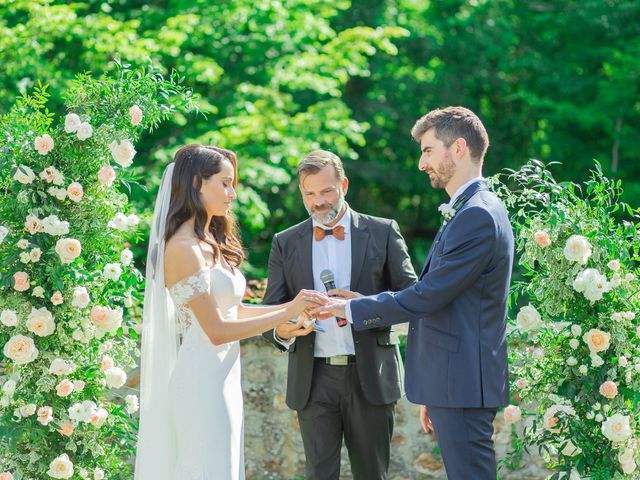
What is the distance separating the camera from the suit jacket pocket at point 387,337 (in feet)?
13.9

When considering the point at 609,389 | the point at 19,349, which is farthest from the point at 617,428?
the point at 19,349

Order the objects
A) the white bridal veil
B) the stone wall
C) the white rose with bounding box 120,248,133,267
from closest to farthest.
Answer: the white bridal veil < the white rose with bounding box 120,248,133,267 < the stone wall

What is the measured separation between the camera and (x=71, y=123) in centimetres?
398

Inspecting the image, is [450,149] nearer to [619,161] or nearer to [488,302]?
[488,302]

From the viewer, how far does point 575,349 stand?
379cm

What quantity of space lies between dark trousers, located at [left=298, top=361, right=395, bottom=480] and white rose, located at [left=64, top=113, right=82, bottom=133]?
1.60 meters

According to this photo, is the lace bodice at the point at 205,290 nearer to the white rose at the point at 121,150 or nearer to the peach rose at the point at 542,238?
the white rose at the point at 121,150

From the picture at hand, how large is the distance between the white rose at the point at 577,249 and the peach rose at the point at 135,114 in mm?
2046

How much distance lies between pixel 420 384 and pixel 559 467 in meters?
0.71

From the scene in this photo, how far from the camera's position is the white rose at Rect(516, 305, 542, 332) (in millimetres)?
3752

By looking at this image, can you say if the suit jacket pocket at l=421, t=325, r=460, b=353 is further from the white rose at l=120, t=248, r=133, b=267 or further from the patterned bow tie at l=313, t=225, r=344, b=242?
the white rose at l=120, t=248, r=133, b=267

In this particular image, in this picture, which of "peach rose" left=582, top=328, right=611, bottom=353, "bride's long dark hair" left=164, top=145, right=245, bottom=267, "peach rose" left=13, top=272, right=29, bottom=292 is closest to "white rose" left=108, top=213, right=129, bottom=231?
"bride's long dark hair" left=164, top=145, right=245, bottom=267

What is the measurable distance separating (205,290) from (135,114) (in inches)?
38.6

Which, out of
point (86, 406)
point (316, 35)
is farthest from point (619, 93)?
point (86, 406)
